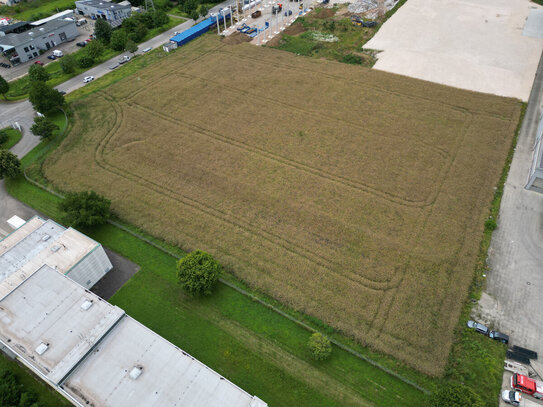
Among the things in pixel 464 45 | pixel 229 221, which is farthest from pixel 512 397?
pixel 464 45

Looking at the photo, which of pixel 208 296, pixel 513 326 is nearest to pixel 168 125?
pixel 208 296

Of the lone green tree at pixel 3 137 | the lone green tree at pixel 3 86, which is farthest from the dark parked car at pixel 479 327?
the lone green tree at pixel 3 86

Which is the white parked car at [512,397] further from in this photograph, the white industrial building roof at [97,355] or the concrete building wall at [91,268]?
the concrete building wall at [91,268]

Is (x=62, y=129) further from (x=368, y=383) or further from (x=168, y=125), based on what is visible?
(x=368, y=383)

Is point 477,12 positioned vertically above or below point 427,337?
above

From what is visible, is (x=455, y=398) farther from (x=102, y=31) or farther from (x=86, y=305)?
(x=102, y=31)
